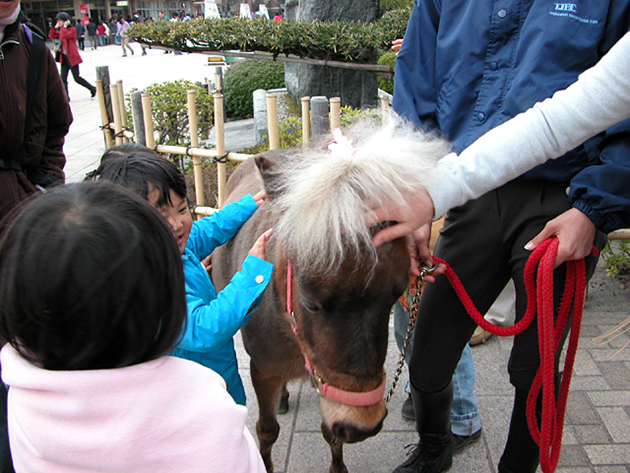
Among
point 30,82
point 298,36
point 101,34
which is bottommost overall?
point 30,82

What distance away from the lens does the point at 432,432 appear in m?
2.26

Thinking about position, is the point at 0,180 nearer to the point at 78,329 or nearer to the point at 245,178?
the point at 245,178

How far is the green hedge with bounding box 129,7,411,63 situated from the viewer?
21.5ft

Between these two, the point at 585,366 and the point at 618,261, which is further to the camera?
the point at 618,261

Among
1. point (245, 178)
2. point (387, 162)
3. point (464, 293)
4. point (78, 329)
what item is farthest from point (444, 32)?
point (245, 178)

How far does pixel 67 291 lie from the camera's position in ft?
3.16

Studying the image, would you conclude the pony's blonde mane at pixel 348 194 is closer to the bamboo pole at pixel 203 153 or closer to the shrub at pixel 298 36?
the bamboo pole at pixel 203 153

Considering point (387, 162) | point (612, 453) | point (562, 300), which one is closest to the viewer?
point (387, 162)

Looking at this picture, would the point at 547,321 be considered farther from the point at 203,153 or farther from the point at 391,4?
the point at 391,4

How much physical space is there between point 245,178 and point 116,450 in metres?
2.68

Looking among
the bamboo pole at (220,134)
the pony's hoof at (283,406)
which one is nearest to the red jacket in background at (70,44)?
the bamboo pole at (220,134)

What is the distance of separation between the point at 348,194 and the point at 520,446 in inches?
53.6

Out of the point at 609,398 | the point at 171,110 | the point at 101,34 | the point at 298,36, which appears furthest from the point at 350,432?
the point at 101,34

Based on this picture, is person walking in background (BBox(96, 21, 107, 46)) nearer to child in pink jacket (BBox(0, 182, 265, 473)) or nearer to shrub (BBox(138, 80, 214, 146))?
shrub (BBox(138, 80, 214, 146))
